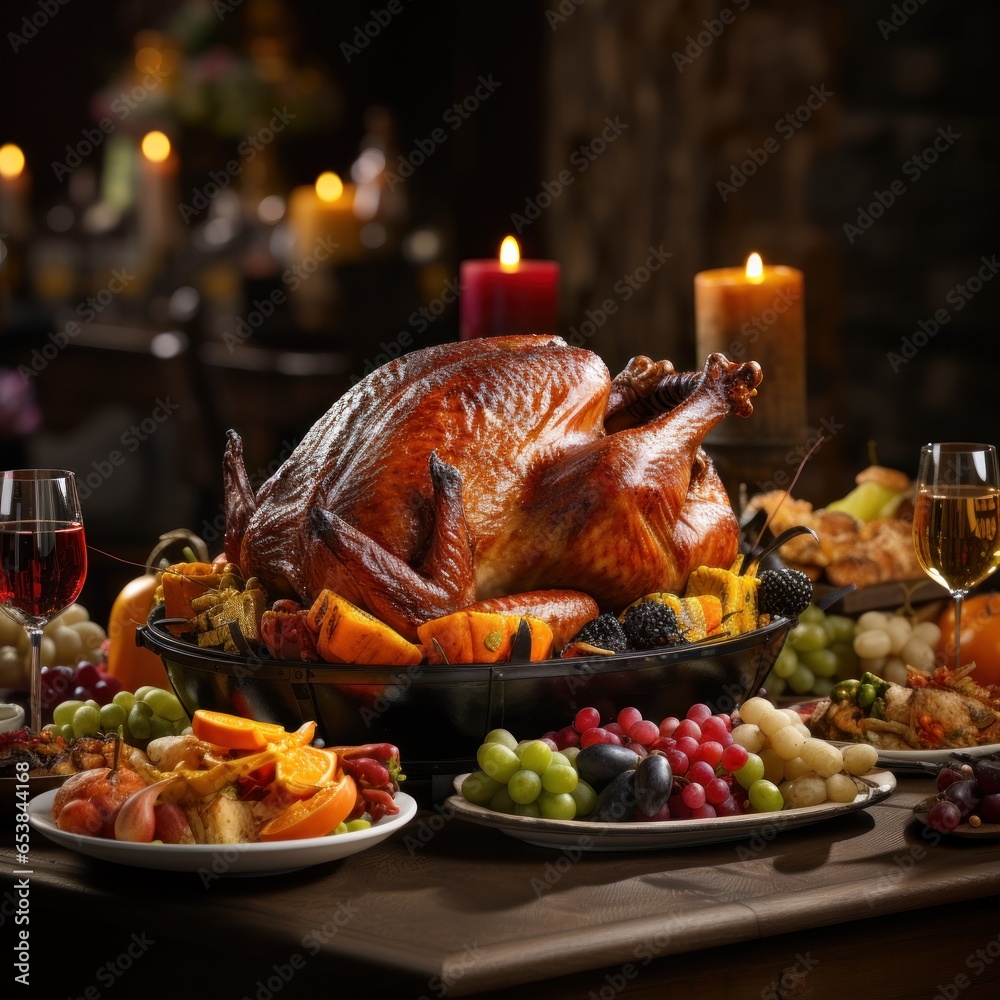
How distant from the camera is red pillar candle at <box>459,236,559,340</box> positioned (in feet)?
8.00

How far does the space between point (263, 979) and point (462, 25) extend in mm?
3772

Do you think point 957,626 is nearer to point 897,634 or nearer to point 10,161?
point 897,634

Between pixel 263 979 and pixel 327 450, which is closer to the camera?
pixel 263 979

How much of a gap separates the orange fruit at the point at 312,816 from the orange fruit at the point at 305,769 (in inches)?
0.5

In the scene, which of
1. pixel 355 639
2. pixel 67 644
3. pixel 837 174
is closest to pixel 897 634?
pixel 355 639

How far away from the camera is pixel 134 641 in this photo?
7.56ft

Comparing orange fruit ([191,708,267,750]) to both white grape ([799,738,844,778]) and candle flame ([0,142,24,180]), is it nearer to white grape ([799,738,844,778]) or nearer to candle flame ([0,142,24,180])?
white grape ([799,738,844,778])

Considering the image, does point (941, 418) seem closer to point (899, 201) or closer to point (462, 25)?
point (899, 201)

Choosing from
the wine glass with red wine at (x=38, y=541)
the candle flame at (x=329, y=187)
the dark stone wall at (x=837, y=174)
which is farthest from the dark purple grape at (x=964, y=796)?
the candle flame at (x=329, y=187)

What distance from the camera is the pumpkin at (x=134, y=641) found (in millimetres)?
2299

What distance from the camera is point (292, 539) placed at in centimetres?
194

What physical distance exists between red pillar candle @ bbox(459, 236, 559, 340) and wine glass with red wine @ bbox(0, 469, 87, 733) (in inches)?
32.9

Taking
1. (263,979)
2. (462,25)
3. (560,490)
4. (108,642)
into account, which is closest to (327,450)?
(560,490)

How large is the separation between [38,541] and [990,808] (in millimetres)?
1136
